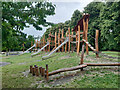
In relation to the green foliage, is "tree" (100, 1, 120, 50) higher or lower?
higher

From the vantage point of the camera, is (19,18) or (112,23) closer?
(19,18)

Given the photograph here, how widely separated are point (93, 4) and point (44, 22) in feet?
79.9

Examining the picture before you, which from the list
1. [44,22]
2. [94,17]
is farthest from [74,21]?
[44,22]

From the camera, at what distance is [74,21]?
28000 mm

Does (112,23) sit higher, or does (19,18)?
(112,23)

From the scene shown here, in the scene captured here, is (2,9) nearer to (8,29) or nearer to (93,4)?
(8,29)

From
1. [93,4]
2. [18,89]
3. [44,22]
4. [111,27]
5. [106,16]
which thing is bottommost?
[18,89]

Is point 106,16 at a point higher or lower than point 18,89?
higher

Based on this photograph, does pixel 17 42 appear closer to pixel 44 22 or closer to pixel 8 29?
pixel 8 29

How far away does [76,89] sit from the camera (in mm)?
4438

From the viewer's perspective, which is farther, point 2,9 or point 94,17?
point 94,17

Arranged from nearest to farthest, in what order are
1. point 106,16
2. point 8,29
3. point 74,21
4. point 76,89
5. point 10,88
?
point 8,29 < point 76,89 < point 10,88 < point 106,16 < point 74,21

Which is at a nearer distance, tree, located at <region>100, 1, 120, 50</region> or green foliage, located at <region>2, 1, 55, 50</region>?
green foliage, located at <region>2, 1, 55, 50</region>

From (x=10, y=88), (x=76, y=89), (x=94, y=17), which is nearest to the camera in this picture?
(x=76, y=89)
